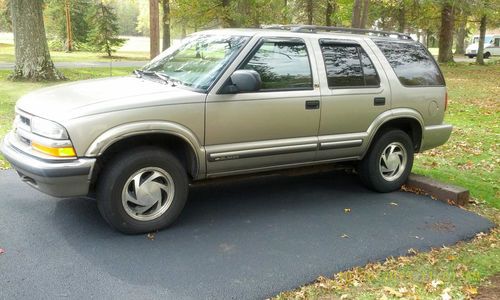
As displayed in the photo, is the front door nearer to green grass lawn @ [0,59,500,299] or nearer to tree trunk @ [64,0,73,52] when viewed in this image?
green grass lawn @ [0,59,500,299]

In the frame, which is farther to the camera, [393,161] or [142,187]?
Answer: [393,161]

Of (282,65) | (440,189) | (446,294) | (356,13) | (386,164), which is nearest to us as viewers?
(446,294)

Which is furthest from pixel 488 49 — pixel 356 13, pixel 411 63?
pixel 411 63

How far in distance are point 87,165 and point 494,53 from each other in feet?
171

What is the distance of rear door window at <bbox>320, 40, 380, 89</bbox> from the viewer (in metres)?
5.36

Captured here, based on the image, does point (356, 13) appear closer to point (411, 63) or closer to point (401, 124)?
point (411, 63)

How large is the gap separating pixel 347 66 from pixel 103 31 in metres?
33.9

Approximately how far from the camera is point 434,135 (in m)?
6.22

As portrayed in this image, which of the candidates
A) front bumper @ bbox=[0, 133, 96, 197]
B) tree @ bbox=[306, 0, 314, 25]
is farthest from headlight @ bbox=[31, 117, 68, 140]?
tree @ bbox=[306, 0, 314, 25]

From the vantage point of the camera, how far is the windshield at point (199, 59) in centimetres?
469

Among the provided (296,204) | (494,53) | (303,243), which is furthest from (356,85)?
(494,53)

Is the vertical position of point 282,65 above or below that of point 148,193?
above

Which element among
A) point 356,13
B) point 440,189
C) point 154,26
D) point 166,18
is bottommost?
point 440,189

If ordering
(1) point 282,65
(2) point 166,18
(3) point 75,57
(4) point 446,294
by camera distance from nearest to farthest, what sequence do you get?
(4) point 446,294, (1) point 282,65, (2) point 166,18, (3) point 75,57
